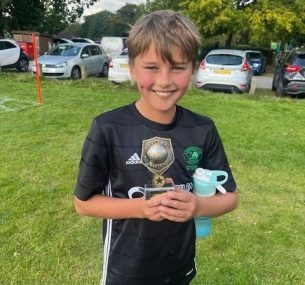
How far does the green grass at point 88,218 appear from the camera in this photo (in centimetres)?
324

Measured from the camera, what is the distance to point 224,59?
12.4 m

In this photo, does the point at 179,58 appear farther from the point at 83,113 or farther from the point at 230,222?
the point at 83,113

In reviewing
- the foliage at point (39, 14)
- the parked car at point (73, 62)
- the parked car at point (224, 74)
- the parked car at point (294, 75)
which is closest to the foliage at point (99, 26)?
the foliage at point (39, 14)

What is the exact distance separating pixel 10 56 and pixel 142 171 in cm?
1675

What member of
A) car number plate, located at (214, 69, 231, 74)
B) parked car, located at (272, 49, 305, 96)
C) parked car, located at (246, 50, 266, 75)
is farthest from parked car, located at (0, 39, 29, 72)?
parked car, located at (246, 50, 266, 75)

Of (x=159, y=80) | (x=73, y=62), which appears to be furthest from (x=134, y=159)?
(x=73, y=62)

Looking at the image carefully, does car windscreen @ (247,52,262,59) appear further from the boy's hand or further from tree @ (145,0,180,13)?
the boy's hand

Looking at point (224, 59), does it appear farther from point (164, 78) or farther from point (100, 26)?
point (100, 26)

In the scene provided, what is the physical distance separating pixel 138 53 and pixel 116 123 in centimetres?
25

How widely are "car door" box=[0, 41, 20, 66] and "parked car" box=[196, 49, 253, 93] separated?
8.38 meters

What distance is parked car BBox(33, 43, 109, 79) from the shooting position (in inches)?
564

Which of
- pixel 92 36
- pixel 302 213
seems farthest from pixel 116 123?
pixel 92 36

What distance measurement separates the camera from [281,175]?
528cm

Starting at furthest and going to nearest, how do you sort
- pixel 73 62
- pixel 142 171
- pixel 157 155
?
pixel 73 62, pixel 142 171, pixel 157 155
